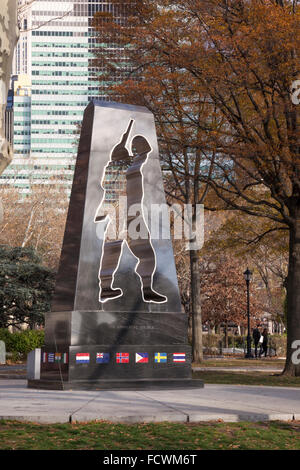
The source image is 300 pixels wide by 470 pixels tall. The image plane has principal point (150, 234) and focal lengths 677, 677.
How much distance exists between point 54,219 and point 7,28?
41.6 metres

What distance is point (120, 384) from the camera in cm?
1401

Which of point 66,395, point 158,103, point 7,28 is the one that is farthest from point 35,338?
point 7,28

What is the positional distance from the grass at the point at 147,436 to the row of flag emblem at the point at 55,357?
5468mm

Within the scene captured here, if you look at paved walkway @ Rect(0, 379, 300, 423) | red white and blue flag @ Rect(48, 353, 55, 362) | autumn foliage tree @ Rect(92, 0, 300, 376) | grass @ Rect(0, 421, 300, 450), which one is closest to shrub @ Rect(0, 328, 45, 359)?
autumn foliage tree @ Rect(92, 0, 300, 376)

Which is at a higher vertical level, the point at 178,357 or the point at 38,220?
the point at 38,220

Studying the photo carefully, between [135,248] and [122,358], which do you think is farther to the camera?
[135,248]

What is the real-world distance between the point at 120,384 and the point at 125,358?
0.56 metres

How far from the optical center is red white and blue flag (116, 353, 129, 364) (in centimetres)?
1418

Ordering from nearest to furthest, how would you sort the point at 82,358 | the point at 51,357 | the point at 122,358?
the point at 82,358, the point at 122,358, the point at 51,357

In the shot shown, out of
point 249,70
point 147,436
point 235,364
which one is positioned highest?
point 249,70

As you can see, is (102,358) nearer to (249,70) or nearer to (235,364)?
(249,70)

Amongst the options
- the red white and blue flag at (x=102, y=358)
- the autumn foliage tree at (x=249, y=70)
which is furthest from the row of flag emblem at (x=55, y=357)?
the autumn foliage tree at (x=249, y=70)

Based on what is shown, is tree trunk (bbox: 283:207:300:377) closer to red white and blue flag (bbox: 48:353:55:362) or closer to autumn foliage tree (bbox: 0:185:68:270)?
red white and blue flag (bbox: 48:353:55:362)

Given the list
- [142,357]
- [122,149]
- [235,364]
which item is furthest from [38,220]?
[142,357]
